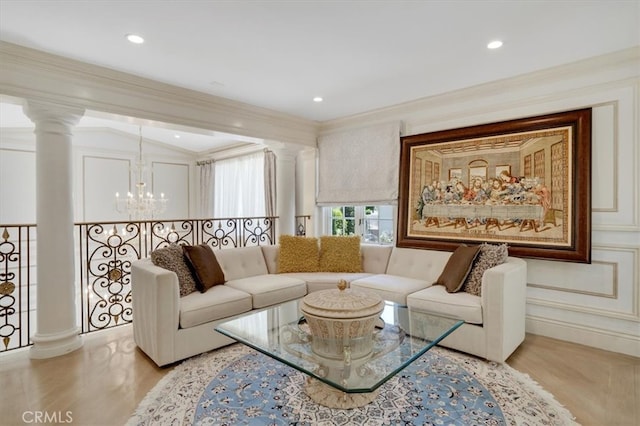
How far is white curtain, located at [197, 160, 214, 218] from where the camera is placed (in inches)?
285

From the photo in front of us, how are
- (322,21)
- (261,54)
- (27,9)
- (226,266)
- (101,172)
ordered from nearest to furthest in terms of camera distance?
(27,9), (322,21), (261,54), (226,266), (101,172)

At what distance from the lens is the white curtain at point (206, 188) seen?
724 centimetres

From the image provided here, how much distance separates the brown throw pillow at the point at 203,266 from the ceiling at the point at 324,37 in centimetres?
170

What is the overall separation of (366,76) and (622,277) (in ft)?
9.35

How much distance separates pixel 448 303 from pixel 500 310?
0.39 m

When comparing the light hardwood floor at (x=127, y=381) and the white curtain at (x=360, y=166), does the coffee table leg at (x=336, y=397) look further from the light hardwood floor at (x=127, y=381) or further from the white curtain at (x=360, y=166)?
the white curtain at (x=360, y=166)

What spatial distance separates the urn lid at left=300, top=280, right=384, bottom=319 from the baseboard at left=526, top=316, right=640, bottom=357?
83.7 inches

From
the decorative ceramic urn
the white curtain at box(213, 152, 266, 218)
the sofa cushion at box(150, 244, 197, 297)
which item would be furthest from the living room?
the white curtain at box(213, 152, 266, 218)

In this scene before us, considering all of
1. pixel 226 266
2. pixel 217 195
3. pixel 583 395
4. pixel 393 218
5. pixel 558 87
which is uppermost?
pixel 558 87

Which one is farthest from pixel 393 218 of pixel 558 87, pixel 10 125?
pixel 10 125

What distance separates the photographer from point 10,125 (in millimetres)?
5320

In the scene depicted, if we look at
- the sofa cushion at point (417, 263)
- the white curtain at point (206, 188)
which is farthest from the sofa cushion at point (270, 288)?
the white curtain at point (206, 188)

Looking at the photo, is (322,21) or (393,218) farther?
(393,218)

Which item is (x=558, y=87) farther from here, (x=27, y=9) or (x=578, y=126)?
(x=27, y=9)
